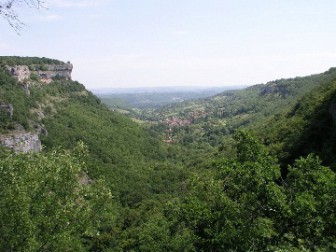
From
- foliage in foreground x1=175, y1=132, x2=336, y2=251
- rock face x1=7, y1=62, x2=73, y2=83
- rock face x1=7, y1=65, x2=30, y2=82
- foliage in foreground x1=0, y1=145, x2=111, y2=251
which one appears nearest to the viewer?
foliage in foreground x1=175, y1=132, x2=336, y2=251

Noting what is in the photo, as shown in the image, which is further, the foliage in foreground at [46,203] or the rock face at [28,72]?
the rock face at [28,72]

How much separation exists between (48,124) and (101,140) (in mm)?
21683

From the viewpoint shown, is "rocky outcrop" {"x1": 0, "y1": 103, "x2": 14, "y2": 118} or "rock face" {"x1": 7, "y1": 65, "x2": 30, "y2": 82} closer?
"rocky outcrop" {"x1": 0, "y1": 103, "x2": 14, "y2": 118}

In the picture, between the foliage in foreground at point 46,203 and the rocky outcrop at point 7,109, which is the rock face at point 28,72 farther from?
the foliage in foreground at point 46,203

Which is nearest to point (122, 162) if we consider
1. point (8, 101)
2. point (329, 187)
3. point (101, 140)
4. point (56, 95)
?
point (101, 140)

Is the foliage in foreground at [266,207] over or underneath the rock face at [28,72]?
underneath

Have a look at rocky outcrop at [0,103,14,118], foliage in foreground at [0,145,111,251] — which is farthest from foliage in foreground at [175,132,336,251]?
rocky outcrop at [0,103,14,118]

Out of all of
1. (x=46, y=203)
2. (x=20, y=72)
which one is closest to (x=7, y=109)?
(x=20, y=72)

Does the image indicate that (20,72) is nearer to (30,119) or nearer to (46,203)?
(30,119)

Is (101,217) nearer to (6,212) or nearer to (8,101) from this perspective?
(6,212)

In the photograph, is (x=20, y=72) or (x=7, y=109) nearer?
(x=7, y=109)

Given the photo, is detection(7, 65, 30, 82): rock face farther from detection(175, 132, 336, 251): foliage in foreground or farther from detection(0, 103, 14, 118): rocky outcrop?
detection(175, 132, 336, 251): foliage in foreground

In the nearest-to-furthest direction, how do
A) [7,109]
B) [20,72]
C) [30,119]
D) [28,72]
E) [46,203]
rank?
[46,203], [7,109], [30,119], [20,72], [28,72]

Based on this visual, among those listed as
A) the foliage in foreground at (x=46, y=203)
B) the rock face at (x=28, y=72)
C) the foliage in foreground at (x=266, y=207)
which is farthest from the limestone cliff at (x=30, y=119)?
the foliage in foreground at (x=266, y=207)
